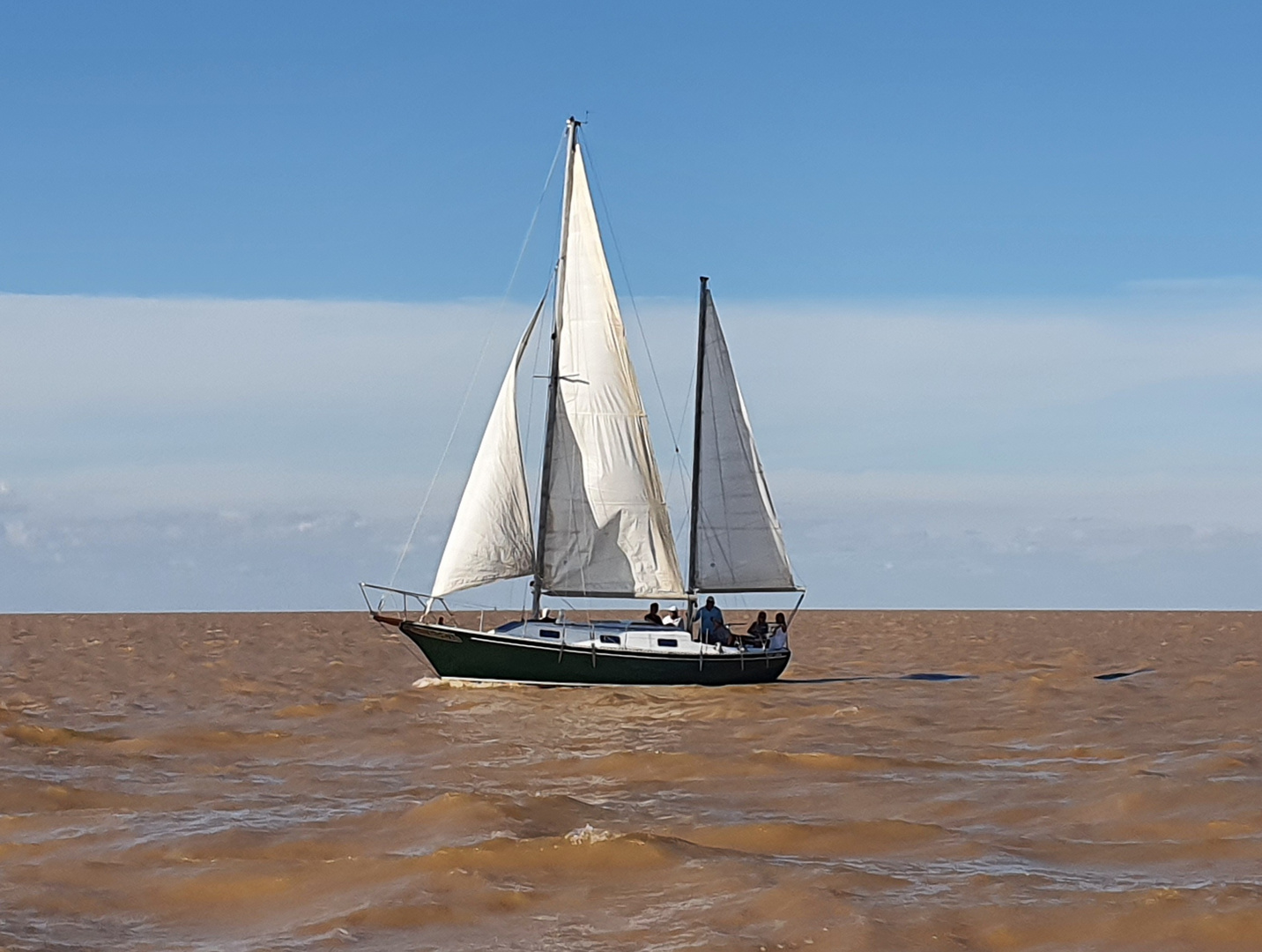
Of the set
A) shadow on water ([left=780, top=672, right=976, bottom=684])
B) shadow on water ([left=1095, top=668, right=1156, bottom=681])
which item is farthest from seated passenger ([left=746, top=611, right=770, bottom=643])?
shadow on water ([left=1095, top=668, right=1156, bottom=681])

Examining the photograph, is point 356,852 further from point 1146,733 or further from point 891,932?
point 1146,733

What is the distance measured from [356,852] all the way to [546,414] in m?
23.3

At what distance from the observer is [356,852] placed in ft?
42.9

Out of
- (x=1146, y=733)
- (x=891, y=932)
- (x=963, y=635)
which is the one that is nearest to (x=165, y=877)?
(x=891, y=932)

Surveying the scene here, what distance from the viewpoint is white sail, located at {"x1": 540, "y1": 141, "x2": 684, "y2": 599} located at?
35344mm

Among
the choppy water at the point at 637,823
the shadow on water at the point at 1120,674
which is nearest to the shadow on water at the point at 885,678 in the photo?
the shadow on water at the point at 1120,674

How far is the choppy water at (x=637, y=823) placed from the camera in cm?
1043

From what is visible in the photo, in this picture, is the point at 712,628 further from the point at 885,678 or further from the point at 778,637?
the point at 885,678

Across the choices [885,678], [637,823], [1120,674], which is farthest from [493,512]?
[637,823]

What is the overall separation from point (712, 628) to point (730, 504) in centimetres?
345

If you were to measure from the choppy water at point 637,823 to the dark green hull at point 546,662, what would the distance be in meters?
2.64

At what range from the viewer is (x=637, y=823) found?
1434cm

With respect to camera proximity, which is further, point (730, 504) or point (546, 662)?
point (730, 504)

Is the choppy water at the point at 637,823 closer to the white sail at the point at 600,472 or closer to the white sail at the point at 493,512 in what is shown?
the white sail at the point at 493,512
